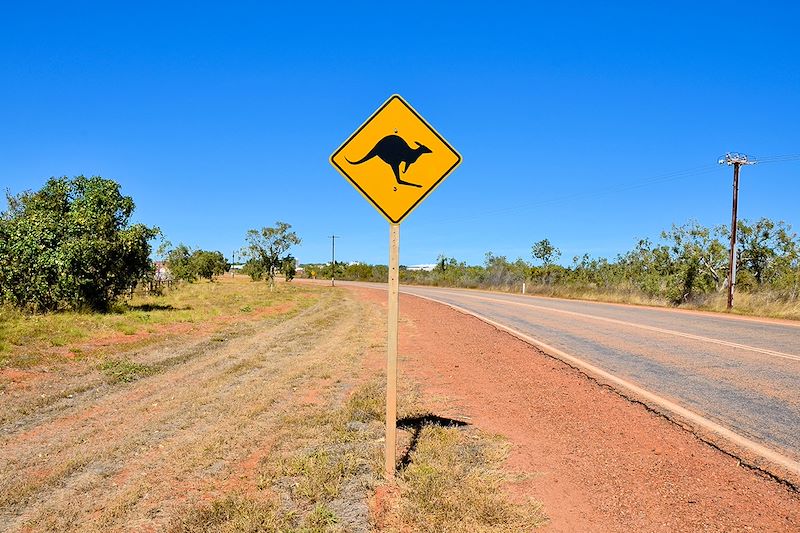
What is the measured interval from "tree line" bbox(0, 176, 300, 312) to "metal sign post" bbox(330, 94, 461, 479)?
1677 centimetres

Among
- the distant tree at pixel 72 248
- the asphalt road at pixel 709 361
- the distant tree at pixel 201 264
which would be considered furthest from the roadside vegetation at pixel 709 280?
the distant tree at pixel 201 264

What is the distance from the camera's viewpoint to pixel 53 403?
6453 millimetres

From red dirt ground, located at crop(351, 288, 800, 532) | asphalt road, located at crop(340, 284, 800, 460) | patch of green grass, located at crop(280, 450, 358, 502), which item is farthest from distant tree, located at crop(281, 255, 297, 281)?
patch of green grass, located at crop(280, 450, 358, 502)

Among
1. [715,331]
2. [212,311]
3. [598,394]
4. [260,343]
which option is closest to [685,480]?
[598,394]

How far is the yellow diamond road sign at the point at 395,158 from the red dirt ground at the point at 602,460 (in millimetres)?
2384

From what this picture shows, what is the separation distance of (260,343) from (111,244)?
10.6 meters

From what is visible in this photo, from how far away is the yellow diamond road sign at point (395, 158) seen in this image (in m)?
3.95

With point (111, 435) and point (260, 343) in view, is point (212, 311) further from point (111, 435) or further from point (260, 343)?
point (111, 435)

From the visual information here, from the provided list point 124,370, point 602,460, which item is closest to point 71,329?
point 124,370

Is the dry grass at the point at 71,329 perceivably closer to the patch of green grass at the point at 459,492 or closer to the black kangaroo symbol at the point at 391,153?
the patch of green grass at the point at 459,492

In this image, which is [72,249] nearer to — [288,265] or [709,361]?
[709,361]

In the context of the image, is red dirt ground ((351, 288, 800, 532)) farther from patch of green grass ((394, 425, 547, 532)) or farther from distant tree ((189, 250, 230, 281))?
distant tree ((189, 250, 230, 281))

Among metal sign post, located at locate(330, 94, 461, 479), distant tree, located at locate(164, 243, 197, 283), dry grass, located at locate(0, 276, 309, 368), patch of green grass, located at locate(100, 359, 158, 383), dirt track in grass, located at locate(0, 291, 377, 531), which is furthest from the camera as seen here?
distant tree, located at locate(164, 243, 197, 283)

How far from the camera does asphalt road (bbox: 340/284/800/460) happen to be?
5.38 m
